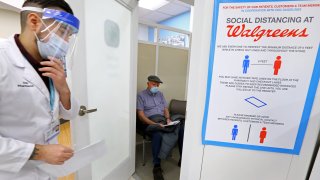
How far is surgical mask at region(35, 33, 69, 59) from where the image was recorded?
66 cm

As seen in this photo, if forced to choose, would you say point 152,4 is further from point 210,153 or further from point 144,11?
point 210,153

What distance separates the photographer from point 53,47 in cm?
68

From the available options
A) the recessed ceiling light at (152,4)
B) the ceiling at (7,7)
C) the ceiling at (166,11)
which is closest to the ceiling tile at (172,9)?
the ceiling at (166,11)

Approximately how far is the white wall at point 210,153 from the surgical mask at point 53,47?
0.55 metres

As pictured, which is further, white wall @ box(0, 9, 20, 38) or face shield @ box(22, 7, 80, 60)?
white wall @ box(0, 9, 20, 38)

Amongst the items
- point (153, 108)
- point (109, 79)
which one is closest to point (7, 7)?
point (109, 79)

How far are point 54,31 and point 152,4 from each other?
3.66 metres

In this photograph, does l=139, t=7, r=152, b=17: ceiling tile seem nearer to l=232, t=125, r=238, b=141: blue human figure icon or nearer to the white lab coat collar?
the white lab coat collar

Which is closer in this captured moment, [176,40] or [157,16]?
[176,40]

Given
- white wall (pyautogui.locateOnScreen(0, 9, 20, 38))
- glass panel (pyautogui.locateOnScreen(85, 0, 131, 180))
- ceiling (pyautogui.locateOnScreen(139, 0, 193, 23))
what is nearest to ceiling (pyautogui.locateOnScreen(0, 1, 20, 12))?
white wall (pyautogui.locateOnScreen(0, 9, 20, 38))

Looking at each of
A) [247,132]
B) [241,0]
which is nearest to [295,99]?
[247,132]

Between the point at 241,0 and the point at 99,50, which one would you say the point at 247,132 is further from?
the point at 99,50

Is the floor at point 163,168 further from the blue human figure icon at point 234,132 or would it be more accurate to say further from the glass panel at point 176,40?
the glass panel at point 176,40

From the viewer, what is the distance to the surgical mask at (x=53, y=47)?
66cm
